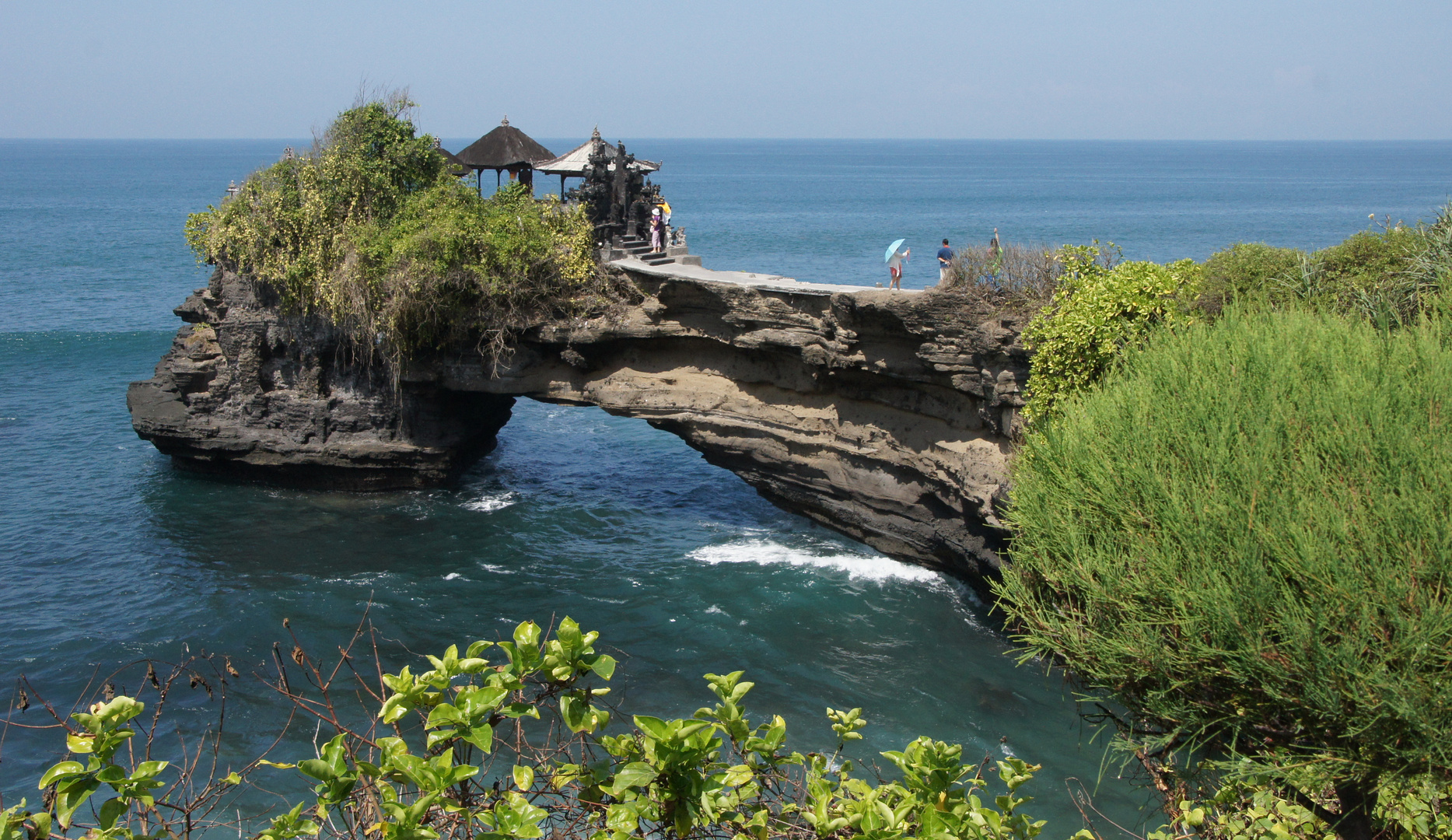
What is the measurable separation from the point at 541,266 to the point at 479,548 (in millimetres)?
7193

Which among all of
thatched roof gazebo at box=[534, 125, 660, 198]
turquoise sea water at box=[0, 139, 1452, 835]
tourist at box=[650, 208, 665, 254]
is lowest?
turquoise sea water at box=[0, 139, 1452, 835]

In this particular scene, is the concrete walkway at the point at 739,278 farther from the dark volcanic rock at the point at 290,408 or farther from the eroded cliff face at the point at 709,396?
the dark volcanic rock at the point at 290,408

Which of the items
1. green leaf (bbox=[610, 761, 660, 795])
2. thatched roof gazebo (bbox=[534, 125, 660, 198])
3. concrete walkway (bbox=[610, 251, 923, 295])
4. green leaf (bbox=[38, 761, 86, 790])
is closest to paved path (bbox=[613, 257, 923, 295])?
concrete walkway (bbox=[610, 251, 923, 295])

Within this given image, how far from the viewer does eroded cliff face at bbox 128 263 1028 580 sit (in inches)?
795

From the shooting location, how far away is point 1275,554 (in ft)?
30.6

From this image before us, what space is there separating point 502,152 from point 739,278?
992cm

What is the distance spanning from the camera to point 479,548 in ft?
79.3

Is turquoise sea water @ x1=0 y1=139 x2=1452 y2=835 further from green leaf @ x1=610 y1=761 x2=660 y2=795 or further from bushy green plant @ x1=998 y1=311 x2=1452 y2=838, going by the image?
green leaf @ x1=610 y1=761 x2=660 y2=795

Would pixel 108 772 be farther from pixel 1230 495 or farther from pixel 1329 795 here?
pixel 1329 795

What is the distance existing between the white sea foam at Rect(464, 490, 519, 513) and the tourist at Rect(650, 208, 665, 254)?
26.2ft

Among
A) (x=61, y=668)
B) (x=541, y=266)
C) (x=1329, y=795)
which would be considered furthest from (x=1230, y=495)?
(x=61, y=668)

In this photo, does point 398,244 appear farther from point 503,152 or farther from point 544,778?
point 544,778

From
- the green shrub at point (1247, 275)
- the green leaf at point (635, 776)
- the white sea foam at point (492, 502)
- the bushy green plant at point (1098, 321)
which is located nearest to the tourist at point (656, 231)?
the white sea foam at point (492, 502)

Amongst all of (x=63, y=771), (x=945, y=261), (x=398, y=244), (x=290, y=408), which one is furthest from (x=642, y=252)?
(x=63, y=771)
